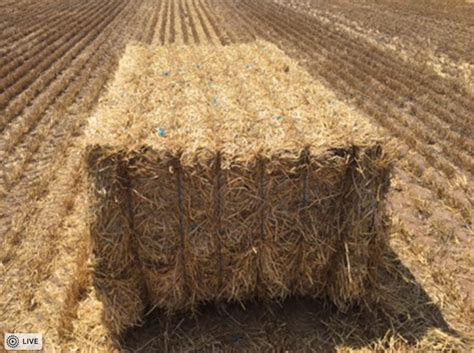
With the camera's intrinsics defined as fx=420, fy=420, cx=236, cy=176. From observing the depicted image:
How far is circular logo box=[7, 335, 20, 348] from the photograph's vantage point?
13.4ft

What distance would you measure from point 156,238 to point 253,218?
938mm

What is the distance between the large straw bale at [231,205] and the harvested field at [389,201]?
30cm

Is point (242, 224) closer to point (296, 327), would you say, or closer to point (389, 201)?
point (296, 327)

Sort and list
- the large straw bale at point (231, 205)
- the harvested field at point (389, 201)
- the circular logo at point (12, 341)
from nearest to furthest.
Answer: the large straw bale at point (231, 205) → the circular logo at point (12, 341) → the harvested field at point (389, 201)

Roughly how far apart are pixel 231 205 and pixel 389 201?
11.4 ft

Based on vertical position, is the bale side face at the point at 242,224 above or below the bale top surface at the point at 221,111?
below

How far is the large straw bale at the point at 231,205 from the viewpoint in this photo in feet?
12.3

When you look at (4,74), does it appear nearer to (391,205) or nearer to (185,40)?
(185,40)

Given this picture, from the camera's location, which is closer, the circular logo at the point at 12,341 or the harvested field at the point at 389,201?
the circular logo at the point at 12,341

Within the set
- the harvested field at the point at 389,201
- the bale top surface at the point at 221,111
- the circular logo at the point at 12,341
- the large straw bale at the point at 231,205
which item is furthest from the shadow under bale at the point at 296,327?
the bale top surface at the point at 221,111

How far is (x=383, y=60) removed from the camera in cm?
1426

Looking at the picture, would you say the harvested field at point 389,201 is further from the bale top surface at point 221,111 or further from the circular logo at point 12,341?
the bale top surface at point 221,111

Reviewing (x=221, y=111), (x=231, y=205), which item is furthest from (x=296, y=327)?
(x=221, y=111)

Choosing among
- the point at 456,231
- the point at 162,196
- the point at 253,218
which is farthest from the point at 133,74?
the point at 456,231
